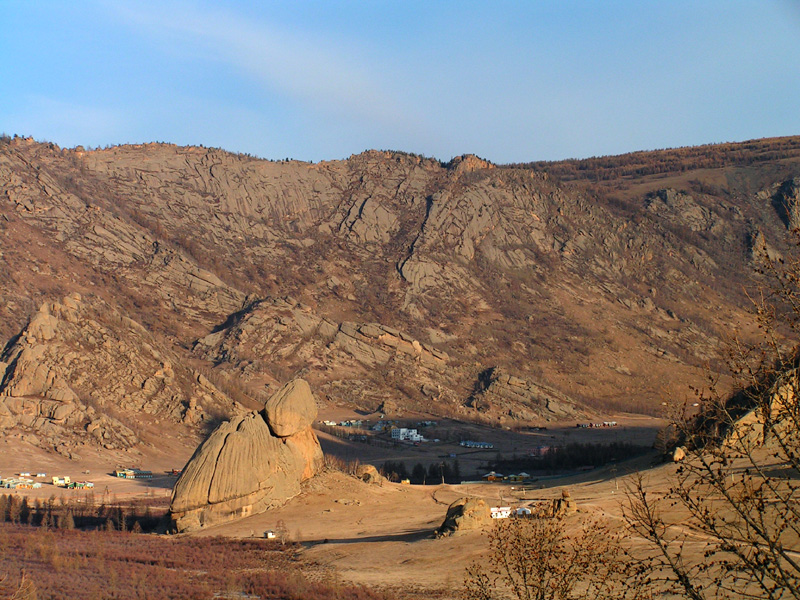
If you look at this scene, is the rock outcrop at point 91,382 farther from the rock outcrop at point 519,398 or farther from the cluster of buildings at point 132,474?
the rock outcrop at point 519,398

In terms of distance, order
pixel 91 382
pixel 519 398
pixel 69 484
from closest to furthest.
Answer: pixel 69 484 → pixel 91 382 → pixel 519 398

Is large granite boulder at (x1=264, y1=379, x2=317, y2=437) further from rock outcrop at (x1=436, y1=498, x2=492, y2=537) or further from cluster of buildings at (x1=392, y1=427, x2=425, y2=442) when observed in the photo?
cluster of buildings at (x1=392, y1=427, x2=425, y2=442)

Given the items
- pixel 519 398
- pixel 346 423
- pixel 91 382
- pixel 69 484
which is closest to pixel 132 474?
pixel 69 484

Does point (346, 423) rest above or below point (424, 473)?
above

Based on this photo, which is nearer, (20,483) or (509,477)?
(20,483)

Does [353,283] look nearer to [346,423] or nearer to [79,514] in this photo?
[346,423]

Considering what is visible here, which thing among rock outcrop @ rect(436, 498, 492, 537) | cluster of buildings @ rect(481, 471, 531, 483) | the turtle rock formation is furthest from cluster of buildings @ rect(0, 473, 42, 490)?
cluster of buildings @ rect(481, 471, 531, 483)

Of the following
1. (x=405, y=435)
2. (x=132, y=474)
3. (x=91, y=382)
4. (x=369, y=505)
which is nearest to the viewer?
(x=369, y=505)
